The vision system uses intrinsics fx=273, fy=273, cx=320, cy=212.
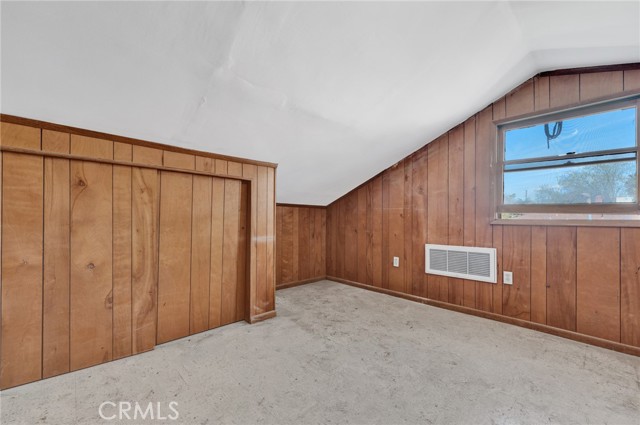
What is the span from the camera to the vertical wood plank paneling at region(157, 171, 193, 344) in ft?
5.82

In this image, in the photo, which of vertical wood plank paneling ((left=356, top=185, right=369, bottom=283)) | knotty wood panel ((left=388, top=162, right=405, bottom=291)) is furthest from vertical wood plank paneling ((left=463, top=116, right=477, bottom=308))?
vertical wood plank paneling ((left=356, top=185, right=369, bottom=283))

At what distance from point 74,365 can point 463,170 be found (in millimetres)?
3037

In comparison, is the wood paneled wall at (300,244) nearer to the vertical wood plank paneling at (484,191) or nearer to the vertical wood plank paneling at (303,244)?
the vertical wood plank paneling at (303,244)

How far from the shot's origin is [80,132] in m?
1.42

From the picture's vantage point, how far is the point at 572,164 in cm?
203

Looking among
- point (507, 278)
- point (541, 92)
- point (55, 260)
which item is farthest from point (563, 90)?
point (55, 260)

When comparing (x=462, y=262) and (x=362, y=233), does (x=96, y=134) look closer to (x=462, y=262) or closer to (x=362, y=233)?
(x=362, y=233)

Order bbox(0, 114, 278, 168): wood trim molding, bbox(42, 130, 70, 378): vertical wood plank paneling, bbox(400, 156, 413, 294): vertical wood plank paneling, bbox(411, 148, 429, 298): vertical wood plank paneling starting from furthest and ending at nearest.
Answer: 1. bbox(400, 156, 413, 294): vertical wood plank paneling
2. bbox(411, 148, 429, 298): vertical wood plank paneling
3. bbox(42, 130, 70, 378): vertical wood plank paneling
4. bbox(0, 114, 278, 168): wood trim molding

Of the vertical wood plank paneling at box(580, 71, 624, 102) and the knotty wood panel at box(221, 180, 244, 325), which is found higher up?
the vertical wood plank paneling at box(580, 71, 624, 102)

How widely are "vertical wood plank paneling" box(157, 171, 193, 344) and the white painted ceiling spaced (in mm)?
306

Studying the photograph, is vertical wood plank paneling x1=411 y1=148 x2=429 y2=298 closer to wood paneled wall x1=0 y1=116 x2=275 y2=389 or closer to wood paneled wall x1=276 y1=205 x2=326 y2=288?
wood paneled wall x1=276 y1=205 x2=326 y2=288

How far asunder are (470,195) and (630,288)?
1.14m

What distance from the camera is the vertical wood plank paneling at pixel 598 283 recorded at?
1812 mm

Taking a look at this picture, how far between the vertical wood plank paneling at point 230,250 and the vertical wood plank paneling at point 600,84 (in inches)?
103
